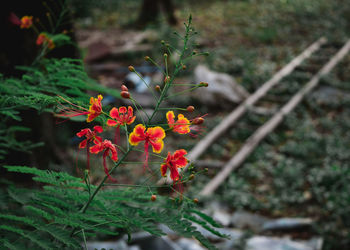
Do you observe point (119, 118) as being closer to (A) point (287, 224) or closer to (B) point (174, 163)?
(B) point (174, 163)

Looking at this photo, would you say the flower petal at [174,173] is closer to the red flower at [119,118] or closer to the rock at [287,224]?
the red flower at [119,118]

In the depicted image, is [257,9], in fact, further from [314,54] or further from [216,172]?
[216,172]

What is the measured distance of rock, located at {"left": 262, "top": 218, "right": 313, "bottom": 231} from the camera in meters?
3.60

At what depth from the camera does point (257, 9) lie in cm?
1270

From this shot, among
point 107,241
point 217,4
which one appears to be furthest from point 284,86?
point 217,4

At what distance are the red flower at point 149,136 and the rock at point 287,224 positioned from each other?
298 cm

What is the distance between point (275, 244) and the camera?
3.24 meters

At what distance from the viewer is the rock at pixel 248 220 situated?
372 centimetres

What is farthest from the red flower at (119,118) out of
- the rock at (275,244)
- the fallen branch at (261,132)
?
the fallen branch at (261,132)

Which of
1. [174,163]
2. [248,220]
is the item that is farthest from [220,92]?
[174,163]

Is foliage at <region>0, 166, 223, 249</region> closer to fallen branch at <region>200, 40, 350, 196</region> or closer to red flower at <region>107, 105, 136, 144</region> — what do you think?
red flower at <region>107, 105, 136, 144</region>

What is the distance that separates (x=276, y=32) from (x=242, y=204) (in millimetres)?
7492

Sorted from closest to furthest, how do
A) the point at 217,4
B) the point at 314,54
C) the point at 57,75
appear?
1. the point at 57,75
2. the point at 314,54
3. the point at 217,4

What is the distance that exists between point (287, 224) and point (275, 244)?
18.3 inches
